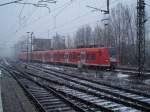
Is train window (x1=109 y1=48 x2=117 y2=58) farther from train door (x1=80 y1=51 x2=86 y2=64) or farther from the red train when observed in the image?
train door (x1=80 y1=51 x2=86 y2=64)

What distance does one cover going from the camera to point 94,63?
3281cm

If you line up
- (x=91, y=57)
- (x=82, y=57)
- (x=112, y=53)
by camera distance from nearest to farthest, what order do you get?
(x=112, y=53) → (x=91, y=57) → (x=82, y=57)

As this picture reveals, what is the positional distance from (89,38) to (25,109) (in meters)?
80.8

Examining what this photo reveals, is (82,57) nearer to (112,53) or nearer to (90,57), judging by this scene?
(90,57)

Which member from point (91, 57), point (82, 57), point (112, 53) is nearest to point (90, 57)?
point (91, 57)

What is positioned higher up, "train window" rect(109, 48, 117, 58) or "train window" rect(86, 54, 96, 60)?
"train window" rect(109, 48, 117, 58)

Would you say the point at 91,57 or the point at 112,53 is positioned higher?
the point at 112,53

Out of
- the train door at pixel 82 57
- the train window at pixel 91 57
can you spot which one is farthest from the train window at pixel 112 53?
the train door at pixel 82 57

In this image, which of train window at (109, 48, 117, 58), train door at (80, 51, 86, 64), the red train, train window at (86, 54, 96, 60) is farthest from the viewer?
train door at (80, 51, 86, 64)

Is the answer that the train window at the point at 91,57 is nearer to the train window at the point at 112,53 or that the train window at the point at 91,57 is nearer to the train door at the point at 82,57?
the train door at the point at 82,57

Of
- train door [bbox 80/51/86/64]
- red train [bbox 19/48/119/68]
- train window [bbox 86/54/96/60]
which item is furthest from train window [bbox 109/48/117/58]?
train door [bbox 80/51/86/64]

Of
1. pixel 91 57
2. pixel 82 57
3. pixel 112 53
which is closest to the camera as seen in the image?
pixel 112 53

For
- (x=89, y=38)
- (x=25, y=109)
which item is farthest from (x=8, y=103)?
(x=89, y=38)

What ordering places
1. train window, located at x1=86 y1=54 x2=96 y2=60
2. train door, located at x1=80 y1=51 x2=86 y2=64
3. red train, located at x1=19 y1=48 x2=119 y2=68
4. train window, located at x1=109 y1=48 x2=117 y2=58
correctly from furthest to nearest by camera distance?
1. train door, located at x1=80 y1=51 x2=86 y2=64
2. train window, located at x1=86 y1=54 x2=96 y2=60
3. train window, located at x1=109 y1=48 x2=117 y2=58
4. red train, located at x1=19 y1=48 x2=119 y2=68
